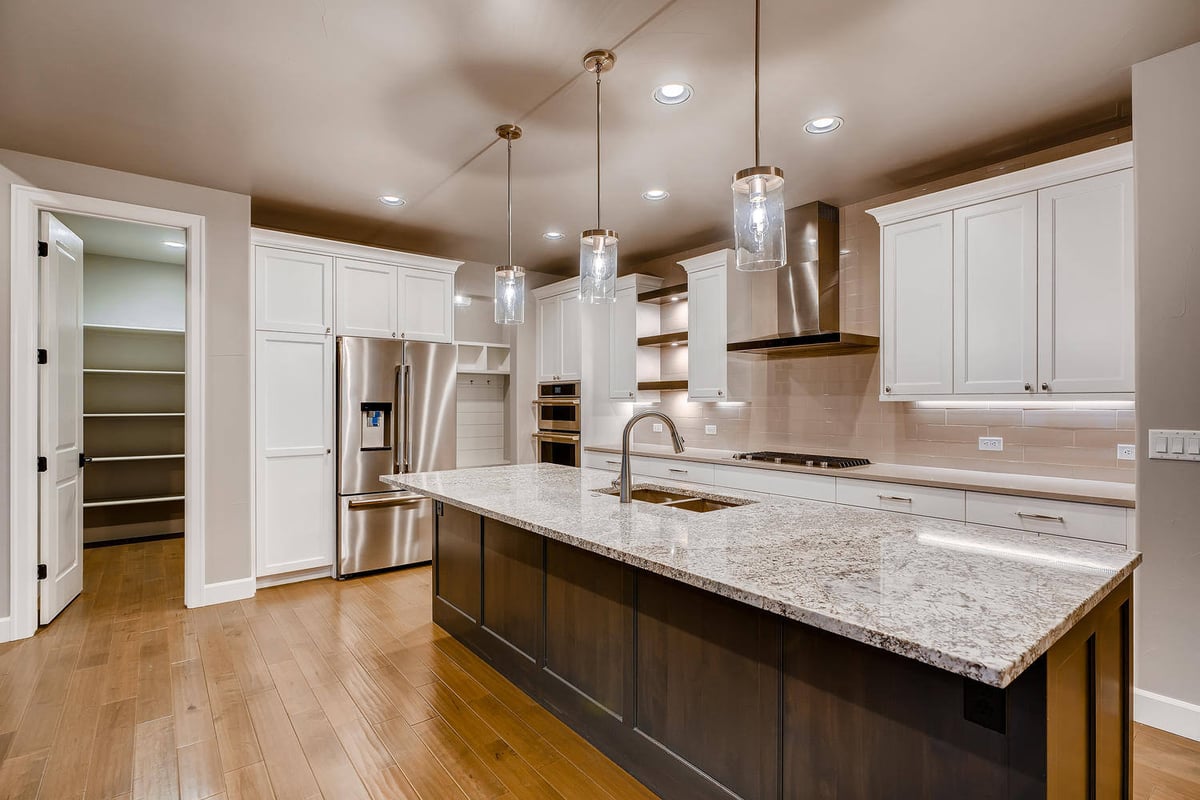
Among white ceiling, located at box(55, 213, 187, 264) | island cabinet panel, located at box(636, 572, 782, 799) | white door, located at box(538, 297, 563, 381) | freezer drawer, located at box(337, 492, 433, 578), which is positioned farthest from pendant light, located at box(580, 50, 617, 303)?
white ceiling, located at box(55, 213, 187, 264)

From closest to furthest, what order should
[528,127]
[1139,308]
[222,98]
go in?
[1139,308] < [222,98] < [528,127]

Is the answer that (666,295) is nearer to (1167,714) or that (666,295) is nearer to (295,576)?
(295,576)

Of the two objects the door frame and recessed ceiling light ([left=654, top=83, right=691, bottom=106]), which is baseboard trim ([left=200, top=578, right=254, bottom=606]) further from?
recessed ceiling light ([left=654, top=83, right=691, bottom=106])

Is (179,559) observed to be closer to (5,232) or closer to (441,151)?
(5,232)

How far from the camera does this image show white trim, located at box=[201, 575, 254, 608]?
3.73 meters

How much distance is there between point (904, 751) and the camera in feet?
4.17

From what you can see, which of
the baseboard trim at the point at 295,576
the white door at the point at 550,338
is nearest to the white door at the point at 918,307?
the white door at the point at 550,338

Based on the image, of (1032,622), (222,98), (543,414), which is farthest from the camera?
(543,414)

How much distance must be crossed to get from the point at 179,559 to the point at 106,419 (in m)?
1.66

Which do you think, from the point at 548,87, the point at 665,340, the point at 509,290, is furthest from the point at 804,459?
the point at 548,87

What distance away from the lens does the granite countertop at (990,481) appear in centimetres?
258

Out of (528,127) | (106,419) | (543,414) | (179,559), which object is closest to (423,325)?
(543,414)

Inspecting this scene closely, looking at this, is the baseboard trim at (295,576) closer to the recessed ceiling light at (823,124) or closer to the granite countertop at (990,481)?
the granite countertop at (990,481)

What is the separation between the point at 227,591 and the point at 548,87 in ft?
11.7
